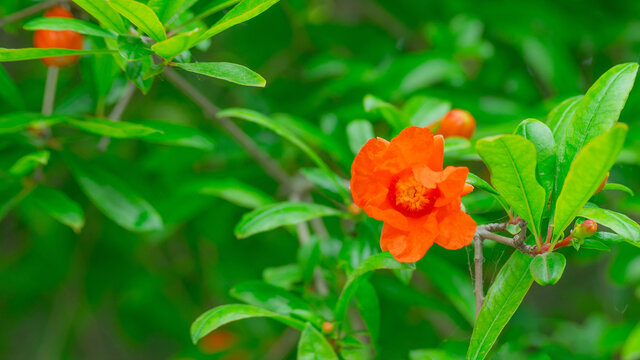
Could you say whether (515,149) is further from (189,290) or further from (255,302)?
(189,290)

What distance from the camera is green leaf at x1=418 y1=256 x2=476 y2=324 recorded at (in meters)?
1.08

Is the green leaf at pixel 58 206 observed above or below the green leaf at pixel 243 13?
below

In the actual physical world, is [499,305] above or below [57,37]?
below

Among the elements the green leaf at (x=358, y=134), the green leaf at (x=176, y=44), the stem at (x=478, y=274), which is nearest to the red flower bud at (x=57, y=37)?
the green leaf at (x=176, y=44)

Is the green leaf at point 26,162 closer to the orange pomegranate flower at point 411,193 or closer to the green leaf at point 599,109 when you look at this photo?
the orange pomegranate flower at point 411,193

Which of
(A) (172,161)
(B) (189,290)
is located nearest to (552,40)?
(A) (172,161)

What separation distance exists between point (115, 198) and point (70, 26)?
36 centimetres

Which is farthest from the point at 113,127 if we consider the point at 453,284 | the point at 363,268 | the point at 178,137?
the point at 453,284

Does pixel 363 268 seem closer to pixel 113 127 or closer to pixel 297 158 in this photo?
pixel 113 127

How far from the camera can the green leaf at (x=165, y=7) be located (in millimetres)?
734

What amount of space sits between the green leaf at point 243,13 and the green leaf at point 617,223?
1.37ft

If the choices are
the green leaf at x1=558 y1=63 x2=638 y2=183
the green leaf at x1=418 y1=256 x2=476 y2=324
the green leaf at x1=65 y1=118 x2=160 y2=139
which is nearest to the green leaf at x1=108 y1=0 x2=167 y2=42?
the green leaf at x1=65 y1=118 x2=160 y2=139

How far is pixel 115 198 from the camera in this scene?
103 cm

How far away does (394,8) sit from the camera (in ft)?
5.47
